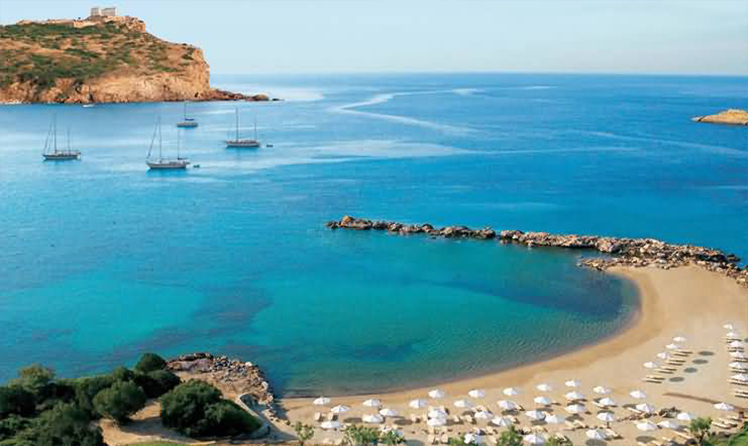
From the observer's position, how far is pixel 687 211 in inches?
2756

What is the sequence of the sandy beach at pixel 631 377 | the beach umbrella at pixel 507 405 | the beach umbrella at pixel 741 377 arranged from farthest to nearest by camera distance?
the beach umbrella at pixel 741 377 → the beach umbrella at pixel 507 405 → the sandy beach at pixel 631 377

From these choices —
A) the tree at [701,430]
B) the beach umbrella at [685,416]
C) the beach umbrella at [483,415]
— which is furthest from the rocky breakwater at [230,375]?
the beach umbrella at [685,416]

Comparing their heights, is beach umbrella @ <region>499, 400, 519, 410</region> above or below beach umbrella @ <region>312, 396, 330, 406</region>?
above

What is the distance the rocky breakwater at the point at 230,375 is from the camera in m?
30.6

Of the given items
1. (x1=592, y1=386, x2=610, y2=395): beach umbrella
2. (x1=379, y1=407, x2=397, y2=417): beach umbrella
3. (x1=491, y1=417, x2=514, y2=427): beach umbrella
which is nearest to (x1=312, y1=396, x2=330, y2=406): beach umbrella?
(x1=379, y1=407, x2=397, y2=417): beach umbrella

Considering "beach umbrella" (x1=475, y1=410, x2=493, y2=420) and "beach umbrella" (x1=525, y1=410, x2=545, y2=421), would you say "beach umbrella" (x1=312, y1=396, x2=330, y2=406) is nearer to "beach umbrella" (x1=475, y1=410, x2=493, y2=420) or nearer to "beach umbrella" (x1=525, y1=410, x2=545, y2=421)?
"beach umbrella" (x1=475, y1=410, x2=493, y2=420)

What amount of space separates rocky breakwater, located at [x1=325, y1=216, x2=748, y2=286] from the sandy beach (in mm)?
6500

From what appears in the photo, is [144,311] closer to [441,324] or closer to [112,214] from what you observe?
[441,324]

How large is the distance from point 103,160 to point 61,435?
8292 centimetres

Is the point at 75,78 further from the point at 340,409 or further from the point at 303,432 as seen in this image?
the point at 303,432

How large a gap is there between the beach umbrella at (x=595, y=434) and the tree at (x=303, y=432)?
10238mm

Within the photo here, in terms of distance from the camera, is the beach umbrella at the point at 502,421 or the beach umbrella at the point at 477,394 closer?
the beach umbrella at the point at 502,421

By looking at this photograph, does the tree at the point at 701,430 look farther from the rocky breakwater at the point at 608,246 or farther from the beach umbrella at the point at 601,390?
the rocky breakwater at the point at 608,246

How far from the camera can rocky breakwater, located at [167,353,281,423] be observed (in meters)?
30.6
